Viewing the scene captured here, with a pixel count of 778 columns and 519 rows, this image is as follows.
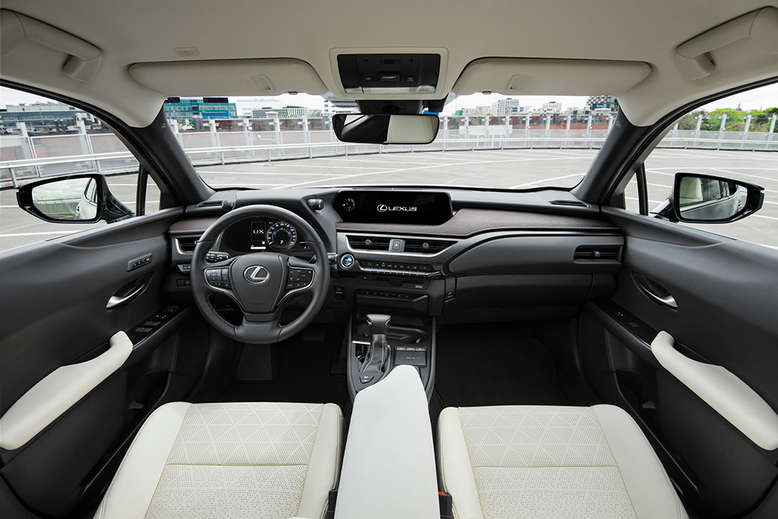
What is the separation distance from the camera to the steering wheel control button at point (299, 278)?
73.7 inches

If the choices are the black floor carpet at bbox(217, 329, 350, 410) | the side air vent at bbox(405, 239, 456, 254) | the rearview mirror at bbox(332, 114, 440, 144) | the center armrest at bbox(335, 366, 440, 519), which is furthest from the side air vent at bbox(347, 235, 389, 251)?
the center armrest at bbox(335, 366, 440, 519)

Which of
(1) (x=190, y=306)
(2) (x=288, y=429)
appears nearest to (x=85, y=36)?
(1) (x=190, y=306)

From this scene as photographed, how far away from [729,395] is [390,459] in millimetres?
1252

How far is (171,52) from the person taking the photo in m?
1.59

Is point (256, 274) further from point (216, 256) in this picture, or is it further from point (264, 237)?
point (264, 237)

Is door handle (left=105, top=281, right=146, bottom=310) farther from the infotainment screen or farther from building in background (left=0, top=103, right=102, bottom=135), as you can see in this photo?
the infotainment screen

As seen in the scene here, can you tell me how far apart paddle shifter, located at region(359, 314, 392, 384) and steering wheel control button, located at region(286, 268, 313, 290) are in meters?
0.65

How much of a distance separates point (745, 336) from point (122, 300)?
106 inches

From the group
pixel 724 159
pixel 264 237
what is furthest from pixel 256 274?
pixel 724 159

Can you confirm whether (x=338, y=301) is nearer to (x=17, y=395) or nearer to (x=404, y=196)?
(x=404, y=196)

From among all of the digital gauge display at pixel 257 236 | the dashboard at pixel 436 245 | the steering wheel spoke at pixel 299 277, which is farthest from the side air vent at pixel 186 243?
the steering wheel spoke at pixel 299 277

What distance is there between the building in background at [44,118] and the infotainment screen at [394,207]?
1.41m

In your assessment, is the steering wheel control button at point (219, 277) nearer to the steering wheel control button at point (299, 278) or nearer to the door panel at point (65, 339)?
the steering wheel control button at point (299, 278)

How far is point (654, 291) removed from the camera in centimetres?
196
